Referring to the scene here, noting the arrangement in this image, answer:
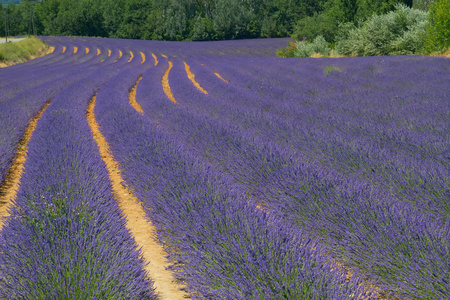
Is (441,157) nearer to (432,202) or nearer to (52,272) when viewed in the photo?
(432,202)

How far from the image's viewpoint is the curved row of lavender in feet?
7.57

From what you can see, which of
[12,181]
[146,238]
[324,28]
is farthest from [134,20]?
[146,238]

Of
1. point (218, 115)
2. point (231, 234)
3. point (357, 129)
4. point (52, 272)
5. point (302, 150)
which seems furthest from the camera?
point (218, 115)

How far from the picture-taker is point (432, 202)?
10.9ft

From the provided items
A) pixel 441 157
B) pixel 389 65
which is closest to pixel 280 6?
pixel 389 65

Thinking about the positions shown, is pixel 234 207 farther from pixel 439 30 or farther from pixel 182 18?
pixel 182 18

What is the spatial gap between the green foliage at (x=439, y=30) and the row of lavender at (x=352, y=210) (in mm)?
12281

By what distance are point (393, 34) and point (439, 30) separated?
372 centimetres

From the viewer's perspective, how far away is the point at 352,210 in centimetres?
310

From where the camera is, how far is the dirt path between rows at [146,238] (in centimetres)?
286

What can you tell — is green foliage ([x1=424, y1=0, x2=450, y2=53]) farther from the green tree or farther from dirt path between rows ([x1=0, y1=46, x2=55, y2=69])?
the green tree

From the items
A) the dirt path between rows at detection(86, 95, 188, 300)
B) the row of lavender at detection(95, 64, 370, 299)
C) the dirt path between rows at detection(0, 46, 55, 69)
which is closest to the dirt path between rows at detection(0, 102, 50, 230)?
the dirt path between rows at detection(86, 95, 188, 300)

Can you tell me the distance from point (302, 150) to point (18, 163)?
4.21 metres

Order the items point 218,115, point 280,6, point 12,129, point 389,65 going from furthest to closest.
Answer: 1. point 280,6
2. point 389,65
3. point 218,115
4. point 12,129
